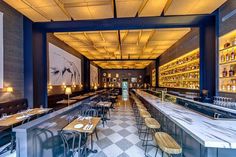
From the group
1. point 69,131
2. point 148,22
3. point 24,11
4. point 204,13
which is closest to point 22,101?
point 24,11

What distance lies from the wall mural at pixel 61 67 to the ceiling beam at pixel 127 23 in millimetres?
1728

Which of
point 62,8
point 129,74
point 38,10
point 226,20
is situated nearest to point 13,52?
point 38,10

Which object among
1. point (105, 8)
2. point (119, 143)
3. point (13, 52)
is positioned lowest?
point (119, 143)

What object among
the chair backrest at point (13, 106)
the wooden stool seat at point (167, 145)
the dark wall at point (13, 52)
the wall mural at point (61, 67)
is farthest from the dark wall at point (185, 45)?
the chair backrest at point (13, 106)

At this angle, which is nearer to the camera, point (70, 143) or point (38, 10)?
point (70, 143)

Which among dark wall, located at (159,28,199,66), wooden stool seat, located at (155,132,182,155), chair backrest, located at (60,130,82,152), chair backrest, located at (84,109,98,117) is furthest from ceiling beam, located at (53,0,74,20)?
dark wall, located at (159,28,199,66)

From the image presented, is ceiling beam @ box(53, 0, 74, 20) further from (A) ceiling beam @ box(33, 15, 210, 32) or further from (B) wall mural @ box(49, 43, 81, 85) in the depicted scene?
(B) wall mural @ box(49, 43, 81, 85)

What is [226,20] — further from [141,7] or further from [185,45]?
[185,45]

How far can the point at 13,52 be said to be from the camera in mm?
4551

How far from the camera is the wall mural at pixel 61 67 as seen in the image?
21.2 ft

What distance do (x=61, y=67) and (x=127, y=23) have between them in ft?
14.3

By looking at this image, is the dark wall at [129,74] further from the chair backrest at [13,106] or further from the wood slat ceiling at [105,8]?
the wood slat ceiling at [105,8]

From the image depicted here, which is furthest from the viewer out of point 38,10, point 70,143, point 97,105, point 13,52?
point 97,105

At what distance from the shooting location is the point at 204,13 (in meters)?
4.15
